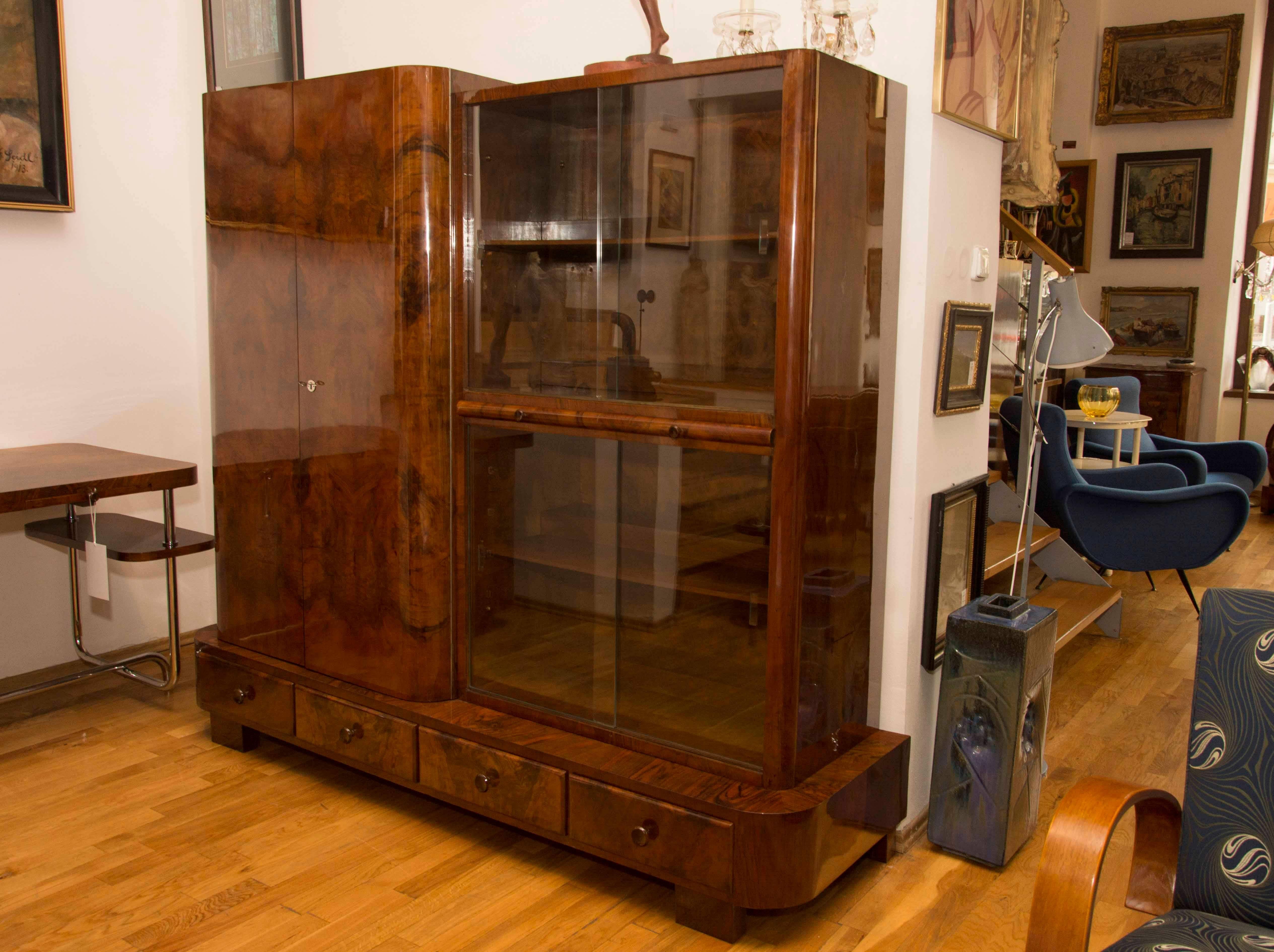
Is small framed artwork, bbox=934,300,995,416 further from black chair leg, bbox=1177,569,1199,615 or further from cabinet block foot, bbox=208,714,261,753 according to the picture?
black chair leg, bbox=1177,569,1199,615

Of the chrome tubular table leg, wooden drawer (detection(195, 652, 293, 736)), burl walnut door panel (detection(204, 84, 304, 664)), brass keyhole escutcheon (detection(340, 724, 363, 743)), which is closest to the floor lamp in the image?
brass keyhole escutcheon (detection(340, 724, 363, 743))

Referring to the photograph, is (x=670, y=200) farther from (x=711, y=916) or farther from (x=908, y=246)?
(x=711, y=916)

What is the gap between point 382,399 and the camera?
9.12ft

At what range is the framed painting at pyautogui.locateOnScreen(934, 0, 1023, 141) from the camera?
8.06 feet

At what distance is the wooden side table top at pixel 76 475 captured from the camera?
2943 mm

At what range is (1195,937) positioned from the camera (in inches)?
63.5

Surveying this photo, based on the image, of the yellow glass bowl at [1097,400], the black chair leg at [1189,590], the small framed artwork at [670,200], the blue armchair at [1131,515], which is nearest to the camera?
the small framed artwork at [670,200]

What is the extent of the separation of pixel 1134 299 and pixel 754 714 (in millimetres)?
6769

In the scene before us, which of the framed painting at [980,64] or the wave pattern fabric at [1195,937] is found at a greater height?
the framed painting at [980,64]

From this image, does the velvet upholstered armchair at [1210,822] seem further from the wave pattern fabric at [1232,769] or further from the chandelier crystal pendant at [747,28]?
the chandelier crystal pendant at [747,28]

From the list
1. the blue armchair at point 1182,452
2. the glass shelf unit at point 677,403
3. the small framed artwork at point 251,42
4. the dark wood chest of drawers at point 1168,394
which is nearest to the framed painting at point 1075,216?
the dark wood chest of drawers at point 1168,394

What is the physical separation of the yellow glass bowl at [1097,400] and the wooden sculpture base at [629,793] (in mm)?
3402

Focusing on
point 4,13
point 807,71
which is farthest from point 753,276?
point 4,13

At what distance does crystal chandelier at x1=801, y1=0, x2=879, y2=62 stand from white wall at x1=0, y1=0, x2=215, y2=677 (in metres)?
2.65
